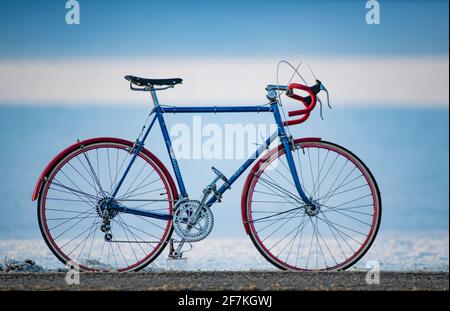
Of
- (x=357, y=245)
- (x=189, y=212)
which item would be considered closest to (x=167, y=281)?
(x=189, y=212)

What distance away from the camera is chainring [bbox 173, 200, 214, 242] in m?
6.60

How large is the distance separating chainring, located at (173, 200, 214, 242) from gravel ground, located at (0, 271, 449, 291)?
325 millimetres

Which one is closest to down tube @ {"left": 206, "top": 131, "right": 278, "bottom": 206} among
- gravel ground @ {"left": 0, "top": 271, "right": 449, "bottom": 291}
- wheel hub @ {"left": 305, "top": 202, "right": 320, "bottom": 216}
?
wheel hub @ {"left": 305, "top": 202, "right": 320, "bottom": 216}

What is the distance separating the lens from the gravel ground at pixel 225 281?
592 cm

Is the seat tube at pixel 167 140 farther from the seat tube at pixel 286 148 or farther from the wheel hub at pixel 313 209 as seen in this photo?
the wheel hub at pixel 313 209

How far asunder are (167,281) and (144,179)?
0.95m

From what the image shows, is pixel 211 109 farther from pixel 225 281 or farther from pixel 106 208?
pixel 225 281

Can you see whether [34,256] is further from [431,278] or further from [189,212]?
[431,278]

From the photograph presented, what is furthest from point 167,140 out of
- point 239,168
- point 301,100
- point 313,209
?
point 313,209

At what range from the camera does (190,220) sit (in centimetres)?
661

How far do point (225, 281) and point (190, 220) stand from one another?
0.63 metres

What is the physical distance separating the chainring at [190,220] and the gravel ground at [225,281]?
32 centimetres
